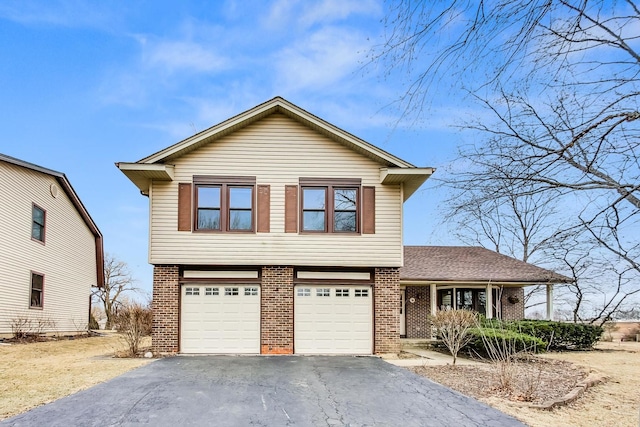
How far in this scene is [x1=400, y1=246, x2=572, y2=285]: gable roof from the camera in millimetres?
21875

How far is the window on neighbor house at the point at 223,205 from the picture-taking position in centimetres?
1557

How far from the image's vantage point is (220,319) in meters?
15.4

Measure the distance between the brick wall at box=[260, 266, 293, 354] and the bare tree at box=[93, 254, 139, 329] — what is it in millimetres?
28787

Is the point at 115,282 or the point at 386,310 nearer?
the point at 386,310

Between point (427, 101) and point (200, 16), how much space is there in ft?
11.1

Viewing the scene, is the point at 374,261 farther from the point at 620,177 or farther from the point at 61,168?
the point at 61,168

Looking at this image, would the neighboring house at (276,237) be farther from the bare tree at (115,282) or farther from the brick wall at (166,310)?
the bare tree at (115,282)

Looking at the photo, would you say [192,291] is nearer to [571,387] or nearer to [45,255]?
[45,255]

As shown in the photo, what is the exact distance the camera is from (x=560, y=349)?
19047mm

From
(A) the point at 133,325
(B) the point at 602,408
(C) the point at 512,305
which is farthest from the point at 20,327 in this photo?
(C) the point at 512,305

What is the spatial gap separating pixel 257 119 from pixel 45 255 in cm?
1171

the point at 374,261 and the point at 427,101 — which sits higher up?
the point at 427,101

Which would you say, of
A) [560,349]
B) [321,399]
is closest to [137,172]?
[321,399]

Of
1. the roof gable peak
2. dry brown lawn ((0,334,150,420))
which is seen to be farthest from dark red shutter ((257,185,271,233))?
dry brown lawn ((0,334,150,420))
